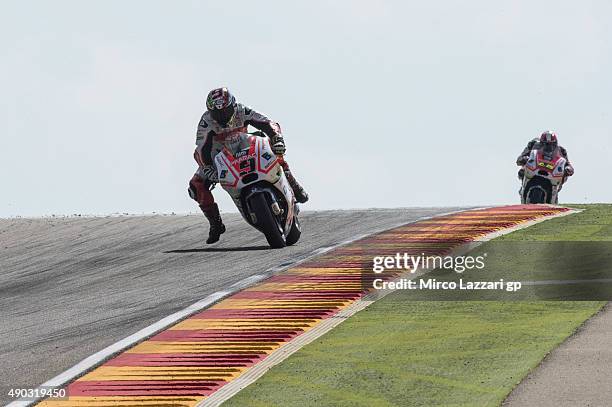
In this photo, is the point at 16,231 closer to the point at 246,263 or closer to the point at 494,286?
the point at 246,263

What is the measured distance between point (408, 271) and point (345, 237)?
178 inches

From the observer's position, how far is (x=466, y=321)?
12148mm

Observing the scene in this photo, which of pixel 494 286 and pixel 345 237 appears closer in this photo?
pixel 494 286

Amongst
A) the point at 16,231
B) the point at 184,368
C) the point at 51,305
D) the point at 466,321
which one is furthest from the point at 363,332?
the point at 16,231

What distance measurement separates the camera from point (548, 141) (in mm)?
28250

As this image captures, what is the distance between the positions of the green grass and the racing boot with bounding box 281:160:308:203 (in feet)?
18.4

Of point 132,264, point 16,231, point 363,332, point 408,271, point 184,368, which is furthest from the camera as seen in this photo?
point 16,231

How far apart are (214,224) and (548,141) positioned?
10.4m

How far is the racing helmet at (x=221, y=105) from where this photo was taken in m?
18.6

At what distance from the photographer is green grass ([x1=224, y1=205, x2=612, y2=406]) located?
31.0ft

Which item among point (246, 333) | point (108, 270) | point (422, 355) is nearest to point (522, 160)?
point (108, 270)

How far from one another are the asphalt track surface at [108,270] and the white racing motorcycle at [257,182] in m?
0.52

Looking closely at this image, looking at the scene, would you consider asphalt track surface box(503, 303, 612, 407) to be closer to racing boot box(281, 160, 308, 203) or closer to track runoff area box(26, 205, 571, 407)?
track runoff area box(26, 205, 571, 407)

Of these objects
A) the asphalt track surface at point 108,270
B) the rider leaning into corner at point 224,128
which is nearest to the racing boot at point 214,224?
the asphalt track surface at point 108,270
